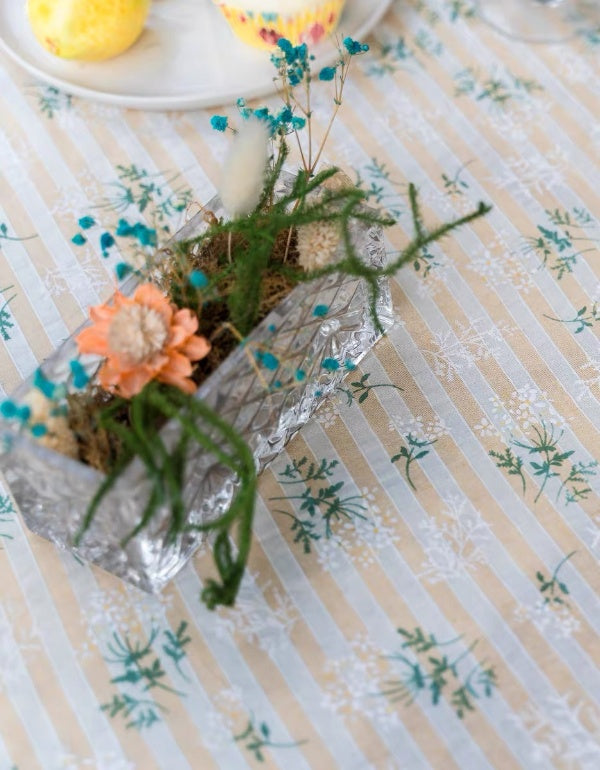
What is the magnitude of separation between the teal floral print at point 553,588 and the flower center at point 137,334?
0.99ft

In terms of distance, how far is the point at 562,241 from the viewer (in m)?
0.76

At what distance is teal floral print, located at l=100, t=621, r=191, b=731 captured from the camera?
21.6 inches

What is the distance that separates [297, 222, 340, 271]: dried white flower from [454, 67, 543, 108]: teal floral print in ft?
1.24

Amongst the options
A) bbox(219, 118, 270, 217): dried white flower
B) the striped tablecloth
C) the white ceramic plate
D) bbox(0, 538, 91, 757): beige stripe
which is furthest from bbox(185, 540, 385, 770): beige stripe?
the white ceramic plate

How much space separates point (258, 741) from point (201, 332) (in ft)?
0.85

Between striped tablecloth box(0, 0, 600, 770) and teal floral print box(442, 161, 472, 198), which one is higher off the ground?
teal floral print box(442, 161, 472, 198)

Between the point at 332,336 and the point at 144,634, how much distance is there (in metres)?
0.25

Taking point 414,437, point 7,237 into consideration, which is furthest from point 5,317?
point 414,437

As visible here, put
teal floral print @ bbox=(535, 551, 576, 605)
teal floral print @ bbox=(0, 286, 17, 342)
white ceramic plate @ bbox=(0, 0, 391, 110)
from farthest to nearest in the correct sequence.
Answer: white ceramic plate @ bbox=(0, 0, 391, 110)
teal floral print @ bbox=(0, 286, 17, 342)
teal floral print @ bbox=(535, 551, 576, 605)

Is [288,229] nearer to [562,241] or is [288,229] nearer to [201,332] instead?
[201,332]

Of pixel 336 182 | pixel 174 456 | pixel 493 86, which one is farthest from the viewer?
pixel 493 86

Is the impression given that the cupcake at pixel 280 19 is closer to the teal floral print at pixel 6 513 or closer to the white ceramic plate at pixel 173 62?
the white ceramic plate at pixel 173 62

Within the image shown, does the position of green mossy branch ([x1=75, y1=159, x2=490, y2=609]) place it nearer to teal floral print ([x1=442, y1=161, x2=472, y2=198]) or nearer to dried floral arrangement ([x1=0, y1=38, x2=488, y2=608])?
dried floral arrangement ([x1=0, y1=38, x2=488, y2=608])

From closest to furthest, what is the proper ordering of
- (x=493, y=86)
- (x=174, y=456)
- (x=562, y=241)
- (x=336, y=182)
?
1. (x=174, y=456)
2. (x=336, y=182)
3. (x=562, y=241)
4. (x=493, y=86)
